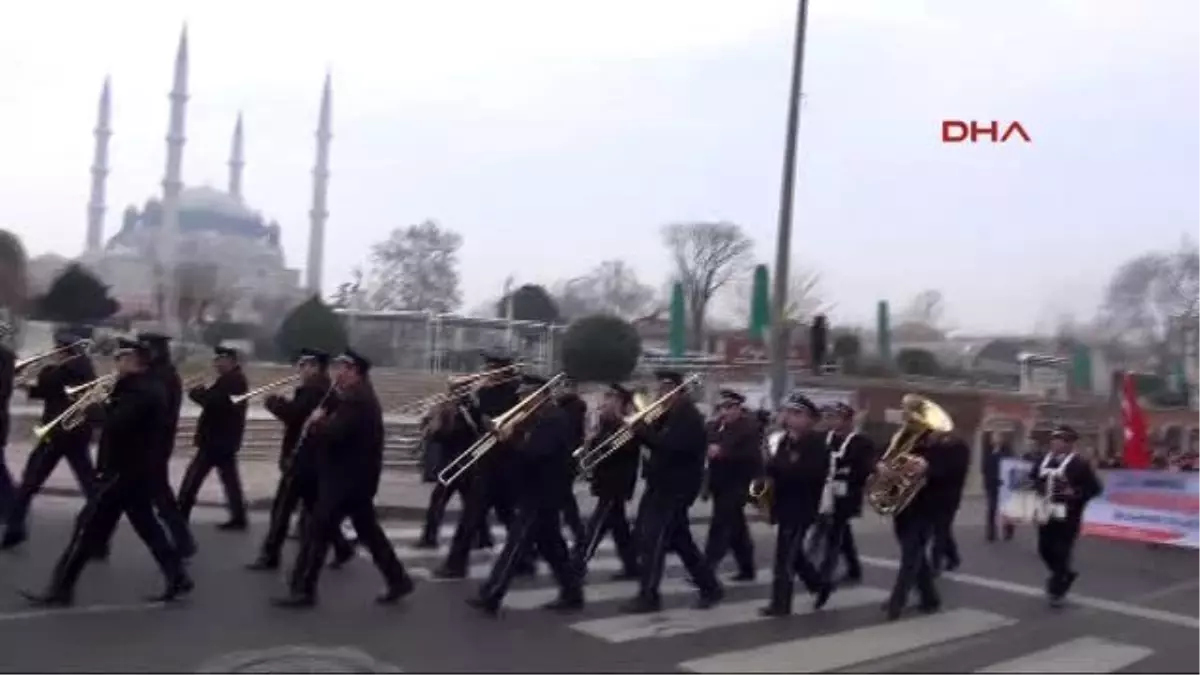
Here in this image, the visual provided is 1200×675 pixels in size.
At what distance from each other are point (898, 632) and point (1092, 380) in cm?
3048

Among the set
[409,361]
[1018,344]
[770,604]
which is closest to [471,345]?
[409,361]

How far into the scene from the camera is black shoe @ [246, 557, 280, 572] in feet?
35.3

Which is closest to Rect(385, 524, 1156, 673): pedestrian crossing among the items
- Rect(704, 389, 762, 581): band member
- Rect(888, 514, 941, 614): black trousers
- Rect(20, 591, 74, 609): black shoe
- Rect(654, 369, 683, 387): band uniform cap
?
Rect(888, 514, 941, 614): black trousers

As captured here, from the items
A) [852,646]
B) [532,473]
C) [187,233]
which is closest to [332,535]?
[532,473]

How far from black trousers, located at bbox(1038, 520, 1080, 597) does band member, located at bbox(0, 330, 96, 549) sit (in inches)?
303

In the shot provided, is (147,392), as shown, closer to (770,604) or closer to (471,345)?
(770,604)

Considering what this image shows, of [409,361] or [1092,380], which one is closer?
[1092,380]

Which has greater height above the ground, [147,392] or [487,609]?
[147,392]

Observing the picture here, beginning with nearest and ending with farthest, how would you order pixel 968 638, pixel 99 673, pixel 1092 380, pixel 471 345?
pixel 99 673
pixel 968 638
pixel 1092 380
pixel 471 345

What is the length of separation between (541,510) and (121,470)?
9.03ft

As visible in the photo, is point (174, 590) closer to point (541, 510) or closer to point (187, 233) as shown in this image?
point (541, 510)

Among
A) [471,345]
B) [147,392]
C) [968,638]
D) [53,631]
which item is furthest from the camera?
[471,345]

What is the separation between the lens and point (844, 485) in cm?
1080

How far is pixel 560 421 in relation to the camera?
978 cm
